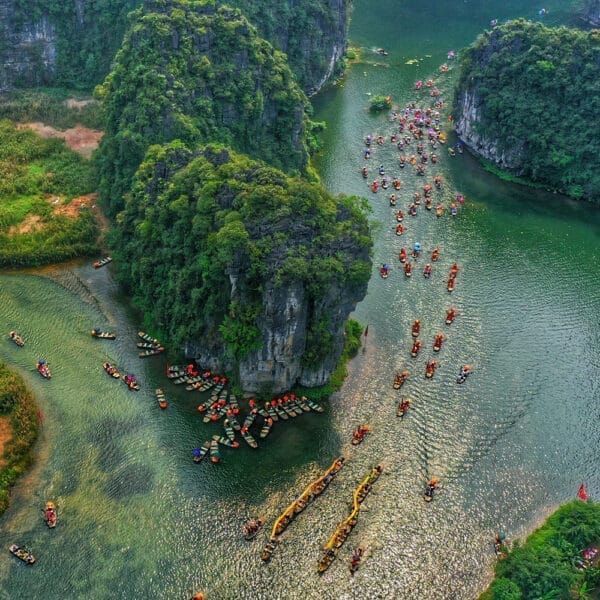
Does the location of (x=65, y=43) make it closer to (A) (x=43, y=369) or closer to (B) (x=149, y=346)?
(B) (x=149, y=346)

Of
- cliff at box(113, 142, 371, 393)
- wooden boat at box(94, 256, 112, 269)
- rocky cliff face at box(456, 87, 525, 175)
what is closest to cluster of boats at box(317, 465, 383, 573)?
cliff at box(113, 142, 371, 393)

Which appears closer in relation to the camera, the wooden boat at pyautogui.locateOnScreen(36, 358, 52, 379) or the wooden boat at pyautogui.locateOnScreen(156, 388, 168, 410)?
the wooden boat at pyautogui.locateOnScreen(156, 388, 168, 410)

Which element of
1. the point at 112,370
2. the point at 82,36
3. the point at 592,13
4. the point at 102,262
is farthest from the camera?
the point at 592,13

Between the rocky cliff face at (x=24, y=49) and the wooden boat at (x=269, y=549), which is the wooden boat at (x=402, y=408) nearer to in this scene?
the wooden boat at (x=269, y=549)

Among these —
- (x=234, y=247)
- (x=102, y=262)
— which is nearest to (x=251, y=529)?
(x=234, y=247)

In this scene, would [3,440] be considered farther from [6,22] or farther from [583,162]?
[583,162]

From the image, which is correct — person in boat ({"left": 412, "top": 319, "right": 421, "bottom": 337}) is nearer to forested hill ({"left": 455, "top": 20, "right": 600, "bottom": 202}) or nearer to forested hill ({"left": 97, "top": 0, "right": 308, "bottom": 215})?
forested hill ({"left": 97, "top": 0, "right": 308, "bottom": 215})
